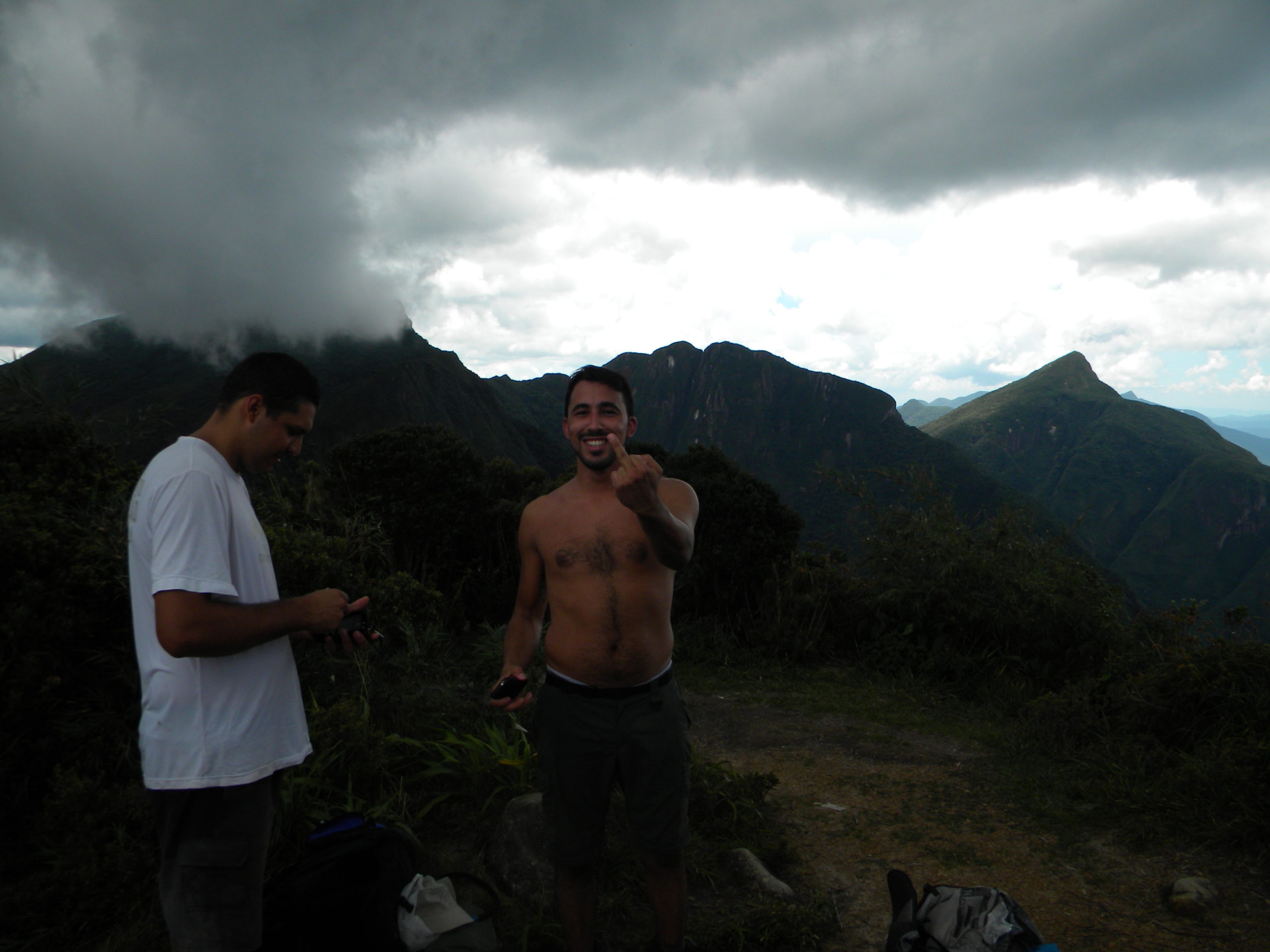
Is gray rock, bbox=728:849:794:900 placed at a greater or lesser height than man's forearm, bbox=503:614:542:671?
lesser

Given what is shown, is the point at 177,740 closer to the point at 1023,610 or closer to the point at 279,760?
A: the point at 279,760

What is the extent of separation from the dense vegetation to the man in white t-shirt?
1282 millimetres

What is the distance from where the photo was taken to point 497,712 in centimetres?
411

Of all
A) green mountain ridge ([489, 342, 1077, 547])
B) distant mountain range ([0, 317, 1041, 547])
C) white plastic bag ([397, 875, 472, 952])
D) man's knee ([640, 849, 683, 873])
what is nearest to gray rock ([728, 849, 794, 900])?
man's knee ([640, 849, 683, 873])

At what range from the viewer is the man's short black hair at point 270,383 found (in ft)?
5.98

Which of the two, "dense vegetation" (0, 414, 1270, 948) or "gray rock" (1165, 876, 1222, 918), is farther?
"gray rock" (1165, 876, 1222, 918)

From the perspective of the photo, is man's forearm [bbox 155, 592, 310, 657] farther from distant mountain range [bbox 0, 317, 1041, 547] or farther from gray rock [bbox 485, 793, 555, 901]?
distant mountain range [bbox 0, 317, 1041, 547]

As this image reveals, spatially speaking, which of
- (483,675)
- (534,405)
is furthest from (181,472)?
(534,405)

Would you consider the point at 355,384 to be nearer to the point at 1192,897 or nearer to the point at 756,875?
the point at 756,875

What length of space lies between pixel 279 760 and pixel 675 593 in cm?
670

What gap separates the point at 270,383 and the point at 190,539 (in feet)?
1.51

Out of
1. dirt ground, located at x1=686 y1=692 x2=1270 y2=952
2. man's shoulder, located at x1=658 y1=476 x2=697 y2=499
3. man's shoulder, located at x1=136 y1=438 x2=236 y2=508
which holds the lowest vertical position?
dirt ground, located at x1=686 y1=692 x2=1270 y2=952

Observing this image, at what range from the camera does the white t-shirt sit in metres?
1.58

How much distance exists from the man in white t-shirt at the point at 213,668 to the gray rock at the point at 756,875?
203 cm
